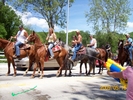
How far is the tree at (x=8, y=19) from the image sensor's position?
3980cm

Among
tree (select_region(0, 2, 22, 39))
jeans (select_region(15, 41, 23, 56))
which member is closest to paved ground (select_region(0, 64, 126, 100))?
jeans (select_region(15, 41, 23, 56))

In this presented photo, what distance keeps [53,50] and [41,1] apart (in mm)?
31553

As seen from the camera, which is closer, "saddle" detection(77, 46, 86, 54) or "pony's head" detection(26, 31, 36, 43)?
"pony's head" detection(26, 31, 36, 43)

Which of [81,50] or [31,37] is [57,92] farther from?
[81,50]

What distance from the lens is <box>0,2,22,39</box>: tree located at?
39800mm

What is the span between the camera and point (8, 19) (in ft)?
137

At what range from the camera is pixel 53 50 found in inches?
519

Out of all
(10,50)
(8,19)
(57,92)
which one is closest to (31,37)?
(10,50)

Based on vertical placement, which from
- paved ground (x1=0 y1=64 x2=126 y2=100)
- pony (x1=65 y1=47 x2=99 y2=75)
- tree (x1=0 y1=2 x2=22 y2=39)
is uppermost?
tree (x1=0 y1=2 x2=22 y2=39)

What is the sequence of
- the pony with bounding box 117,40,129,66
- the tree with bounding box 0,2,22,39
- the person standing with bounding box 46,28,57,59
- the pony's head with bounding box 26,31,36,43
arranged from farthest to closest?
the tree with bounding box 0,2,22,39 < the pony with bounding box 117,40,129,66 < the person standing with bounding box 46,28,57,59 < the pony's head with bounding box 26,31,36,43

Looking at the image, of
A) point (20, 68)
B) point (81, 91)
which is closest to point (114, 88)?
point (81, 91)

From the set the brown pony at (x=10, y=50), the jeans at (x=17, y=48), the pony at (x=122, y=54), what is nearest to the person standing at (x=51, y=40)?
the brown pony at (x=10, y=50)

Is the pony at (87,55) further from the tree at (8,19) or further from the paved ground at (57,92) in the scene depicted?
the tree at (8,19)

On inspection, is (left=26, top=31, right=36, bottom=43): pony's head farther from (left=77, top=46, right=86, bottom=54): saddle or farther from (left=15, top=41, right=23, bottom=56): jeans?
(left=77, top=46, right=86, bottom=54): saddle
